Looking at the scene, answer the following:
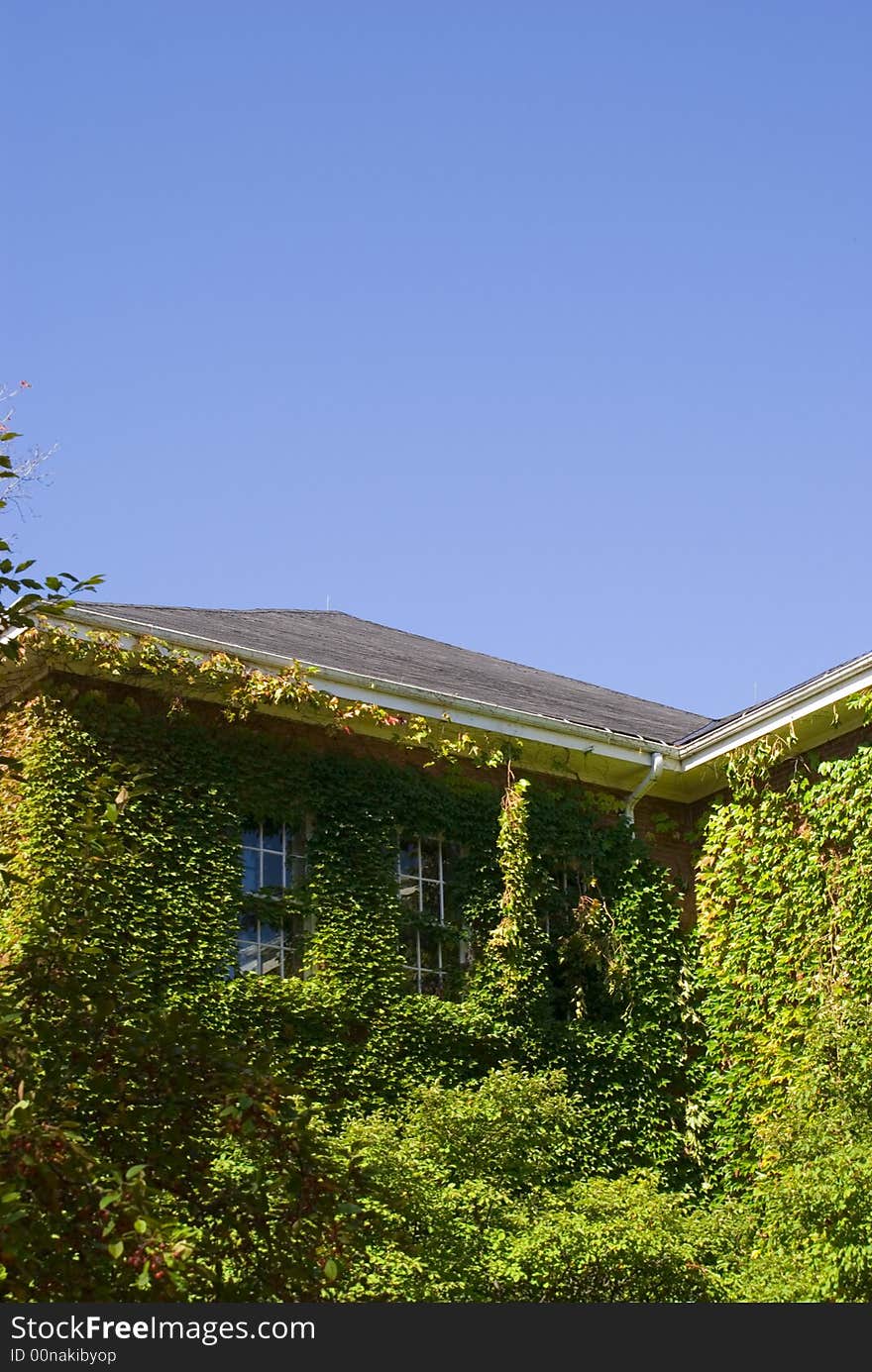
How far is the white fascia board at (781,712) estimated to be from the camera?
12.2 m

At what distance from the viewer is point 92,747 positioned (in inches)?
451

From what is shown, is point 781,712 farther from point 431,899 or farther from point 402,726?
point 431,899

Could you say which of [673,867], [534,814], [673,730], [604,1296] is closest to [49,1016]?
[604,1296]

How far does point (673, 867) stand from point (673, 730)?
207 centimetres

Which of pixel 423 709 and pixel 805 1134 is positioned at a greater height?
pixel 423 709

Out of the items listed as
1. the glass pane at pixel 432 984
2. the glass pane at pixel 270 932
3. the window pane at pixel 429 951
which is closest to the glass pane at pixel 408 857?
the window pane at pixel 429 951

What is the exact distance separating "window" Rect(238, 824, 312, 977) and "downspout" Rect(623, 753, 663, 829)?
2969 millimetres

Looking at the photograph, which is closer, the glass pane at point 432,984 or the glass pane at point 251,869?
the glass pane at point 251,869

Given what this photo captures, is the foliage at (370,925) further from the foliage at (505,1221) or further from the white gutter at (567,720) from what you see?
the white gutter at (567,720)

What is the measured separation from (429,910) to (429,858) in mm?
438

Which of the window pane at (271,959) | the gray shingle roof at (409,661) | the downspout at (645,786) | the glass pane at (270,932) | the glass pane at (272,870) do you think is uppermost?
the gray shingle roof at (409,661)

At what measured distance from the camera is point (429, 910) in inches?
500

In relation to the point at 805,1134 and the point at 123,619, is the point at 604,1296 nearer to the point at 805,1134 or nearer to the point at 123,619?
the point at 805,1134

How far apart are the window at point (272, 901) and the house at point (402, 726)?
0.04ft
